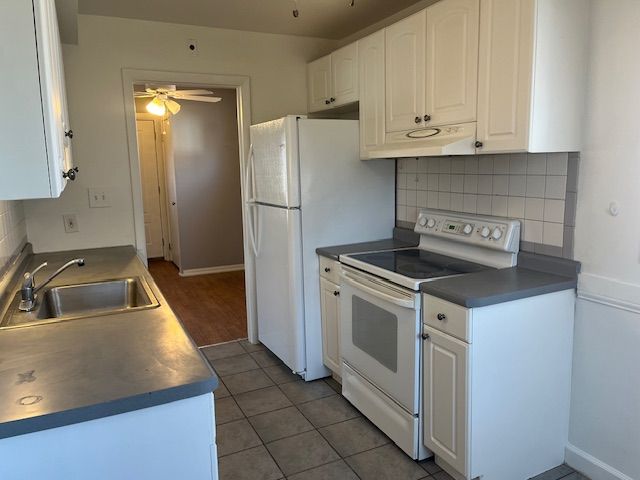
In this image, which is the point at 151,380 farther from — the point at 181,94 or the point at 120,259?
the point at 181,94

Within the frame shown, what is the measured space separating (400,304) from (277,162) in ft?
4.22

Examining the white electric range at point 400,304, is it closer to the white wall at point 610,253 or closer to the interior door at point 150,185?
the white wall at point 610,253

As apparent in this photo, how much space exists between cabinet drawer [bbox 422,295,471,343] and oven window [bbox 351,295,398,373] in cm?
23

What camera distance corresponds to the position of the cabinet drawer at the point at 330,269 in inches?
112

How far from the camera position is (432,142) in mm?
2336

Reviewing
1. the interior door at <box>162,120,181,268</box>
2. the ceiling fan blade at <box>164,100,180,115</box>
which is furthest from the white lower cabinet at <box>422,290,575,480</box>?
the interior door at <box>162,120,181,268</box>

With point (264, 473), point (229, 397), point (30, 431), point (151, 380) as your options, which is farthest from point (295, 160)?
point (30, 431)

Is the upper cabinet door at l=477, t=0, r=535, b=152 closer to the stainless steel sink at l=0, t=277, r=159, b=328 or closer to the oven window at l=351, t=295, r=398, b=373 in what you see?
the oven window at l=351, t=295, r=398, b=373

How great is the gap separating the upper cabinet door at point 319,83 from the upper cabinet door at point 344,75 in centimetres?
6

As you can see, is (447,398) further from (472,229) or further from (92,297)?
(92,297)

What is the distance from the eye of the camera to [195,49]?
10.7ft

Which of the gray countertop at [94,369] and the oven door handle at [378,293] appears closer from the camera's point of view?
the gray countertop at [94,369]

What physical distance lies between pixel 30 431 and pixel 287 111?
116 inches

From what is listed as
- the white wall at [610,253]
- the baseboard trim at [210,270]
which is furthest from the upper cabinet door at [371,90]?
the baseboard trim at [210,270]
